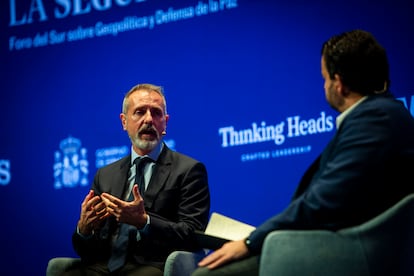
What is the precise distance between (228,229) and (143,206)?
544 mm

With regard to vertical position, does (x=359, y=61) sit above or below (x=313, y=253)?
above

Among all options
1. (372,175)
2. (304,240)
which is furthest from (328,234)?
(372,175)

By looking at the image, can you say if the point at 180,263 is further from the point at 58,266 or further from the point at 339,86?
the point at 339,86

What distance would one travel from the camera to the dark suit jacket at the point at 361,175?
246 cm

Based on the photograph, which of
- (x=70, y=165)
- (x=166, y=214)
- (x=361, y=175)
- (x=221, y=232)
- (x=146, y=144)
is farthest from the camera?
(x=70, y=165)

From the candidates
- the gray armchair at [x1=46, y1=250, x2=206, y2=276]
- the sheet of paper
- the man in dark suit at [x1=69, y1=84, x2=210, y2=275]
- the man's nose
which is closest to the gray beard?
the man in dark suit at [x1=69, y1=84, x2=210, y2=275]

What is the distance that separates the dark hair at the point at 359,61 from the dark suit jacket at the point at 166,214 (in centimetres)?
127

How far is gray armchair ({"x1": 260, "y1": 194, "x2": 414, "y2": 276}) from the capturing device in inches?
96.9

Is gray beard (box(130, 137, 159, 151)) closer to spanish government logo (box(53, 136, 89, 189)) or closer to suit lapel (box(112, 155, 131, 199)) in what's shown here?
suit lapel (box(112, 155, 131, 199))

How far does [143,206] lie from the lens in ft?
11.2

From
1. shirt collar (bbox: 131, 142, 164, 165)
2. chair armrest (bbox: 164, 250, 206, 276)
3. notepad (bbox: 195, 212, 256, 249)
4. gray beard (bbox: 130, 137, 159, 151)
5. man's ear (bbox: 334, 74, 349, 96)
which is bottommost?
chair armrest (bbox: 164, 250, 206, 276)

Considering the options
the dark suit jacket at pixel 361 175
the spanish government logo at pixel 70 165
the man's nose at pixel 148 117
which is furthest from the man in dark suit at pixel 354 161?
the spanish government logo at pixel 70 165

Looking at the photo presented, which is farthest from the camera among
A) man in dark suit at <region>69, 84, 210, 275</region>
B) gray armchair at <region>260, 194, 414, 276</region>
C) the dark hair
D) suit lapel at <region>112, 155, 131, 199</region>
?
suit lapel at <region>112, 155, 131, 199</region>

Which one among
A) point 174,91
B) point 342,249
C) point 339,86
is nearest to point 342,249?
point 342,249
